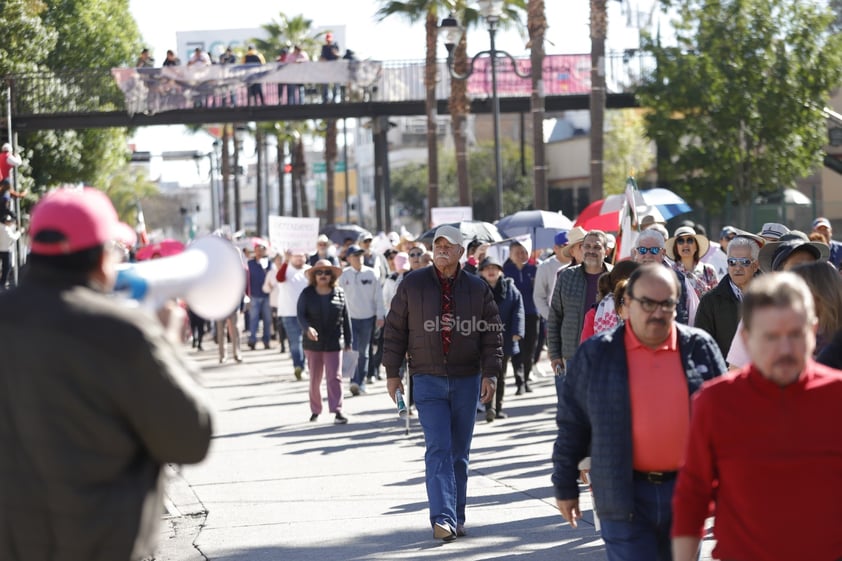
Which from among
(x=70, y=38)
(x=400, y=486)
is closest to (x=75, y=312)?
(x=400, y=486)

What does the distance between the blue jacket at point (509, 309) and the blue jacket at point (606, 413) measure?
1060 centimetres

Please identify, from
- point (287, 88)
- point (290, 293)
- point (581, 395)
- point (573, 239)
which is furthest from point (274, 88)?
point (581, 395)

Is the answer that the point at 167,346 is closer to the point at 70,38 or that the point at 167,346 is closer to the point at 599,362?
the point at 599,362

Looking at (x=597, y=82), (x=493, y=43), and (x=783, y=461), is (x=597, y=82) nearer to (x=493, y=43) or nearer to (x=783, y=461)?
(x=493, y=43)

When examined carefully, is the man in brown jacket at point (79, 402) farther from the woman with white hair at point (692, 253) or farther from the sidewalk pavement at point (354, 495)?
the woman with white hair at point (692, 253)

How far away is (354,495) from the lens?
11.1m

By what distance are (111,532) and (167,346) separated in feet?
1.67

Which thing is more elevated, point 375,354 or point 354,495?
point 354,495

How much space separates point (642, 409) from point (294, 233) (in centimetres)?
2042

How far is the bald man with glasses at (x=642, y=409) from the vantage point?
546 centimetres

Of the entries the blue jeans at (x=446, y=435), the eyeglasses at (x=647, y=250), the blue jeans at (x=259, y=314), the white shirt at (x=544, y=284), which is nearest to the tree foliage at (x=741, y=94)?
the blue jeans at (x=259, y=314)

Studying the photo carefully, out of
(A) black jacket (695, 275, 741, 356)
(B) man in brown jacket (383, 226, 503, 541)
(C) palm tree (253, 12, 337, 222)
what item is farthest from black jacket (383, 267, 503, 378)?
(C) palm tree (253, 12, 337, 222)

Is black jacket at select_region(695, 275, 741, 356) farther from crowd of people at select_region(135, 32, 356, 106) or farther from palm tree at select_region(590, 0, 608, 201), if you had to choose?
crowd of people at select_region(135, 32, 356, 106)

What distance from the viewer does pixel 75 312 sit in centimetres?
385
